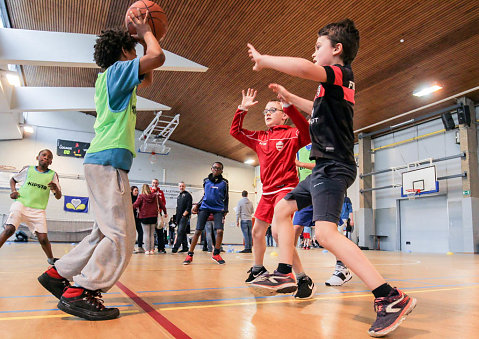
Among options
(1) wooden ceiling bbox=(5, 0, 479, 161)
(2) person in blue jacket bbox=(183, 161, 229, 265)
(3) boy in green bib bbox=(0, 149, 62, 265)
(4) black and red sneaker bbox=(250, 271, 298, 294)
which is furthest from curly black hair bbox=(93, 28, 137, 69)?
(1) wooden ceiling bbox=(5, 0, 479, 161)

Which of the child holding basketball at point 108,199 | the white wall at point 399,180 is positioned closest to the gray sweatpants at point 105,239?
the child holding basketball at point 108,199

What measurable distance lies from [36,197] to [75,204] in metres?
14.3

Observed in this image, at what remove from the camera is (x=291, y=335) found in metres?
1.47

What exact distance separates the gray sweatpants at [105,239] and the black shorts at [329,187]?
982 mm

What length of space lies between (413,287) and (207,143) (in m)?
18.0

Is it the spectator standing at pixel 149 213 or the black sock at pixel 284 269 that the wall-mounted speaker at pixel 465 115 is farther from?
the black sock at pixel 284 269

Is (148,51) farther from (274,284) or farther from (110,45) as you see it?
(274,284)

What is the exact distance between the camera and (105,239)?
70.2 inches

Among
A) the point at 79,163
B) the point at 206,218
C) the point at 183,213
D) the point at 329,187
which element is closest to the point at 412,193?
the point at 183,213

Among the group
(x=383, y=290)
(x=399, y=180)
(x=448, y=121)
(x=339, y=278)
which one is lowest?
(x=339, y=278)

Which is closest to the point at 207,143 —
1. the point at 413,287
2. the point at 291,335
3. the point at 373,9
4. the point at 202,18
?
the point at 202,18

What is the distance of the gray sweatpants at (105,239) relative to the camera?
69.1 inches

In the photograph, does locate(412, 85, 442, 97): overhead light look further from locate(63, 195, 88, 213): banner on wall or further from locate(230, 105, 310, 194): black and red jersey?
locate(63, 195, 88, 213): banner on wall

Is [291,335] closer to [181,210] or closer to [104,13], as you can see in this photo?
[181,210]
